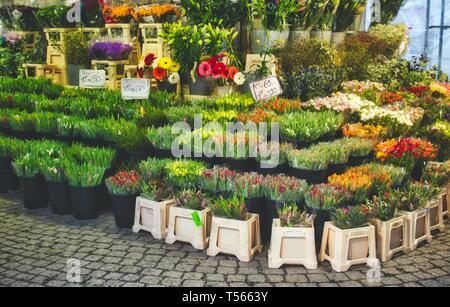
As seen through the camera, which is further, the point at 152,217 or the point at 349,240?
the point at 152,217

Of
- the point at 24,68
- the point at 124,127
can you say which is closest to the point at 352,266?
the point at 124,127

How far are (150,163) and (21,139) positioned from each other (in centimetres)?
199

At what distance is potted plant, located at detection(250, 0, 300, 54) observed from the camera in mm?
5633

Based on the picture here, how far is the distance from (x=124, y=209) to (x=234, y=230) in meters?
1.08

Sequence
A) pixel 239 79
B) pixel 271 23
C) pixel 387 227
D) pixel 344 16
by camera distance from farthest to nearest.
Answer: pixel 344 16 → pixel 271 23 → pixel 239 79 → pixel 387 227

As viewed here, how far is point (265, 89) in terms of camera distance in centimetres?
507

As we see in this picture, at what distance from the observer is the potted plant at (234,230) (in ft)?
12.0

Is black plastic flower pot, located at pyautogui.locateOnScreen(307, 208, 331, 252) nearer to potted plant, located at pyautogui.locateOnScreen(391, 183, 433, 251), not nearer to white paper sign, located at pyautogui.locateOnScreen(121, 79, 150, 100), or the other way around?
potted plant, located at pyautogui.locateOnScreen(391, 183, 433, 251)

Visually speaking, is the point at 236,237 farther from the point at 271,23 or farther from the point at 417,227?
the point at 271,23

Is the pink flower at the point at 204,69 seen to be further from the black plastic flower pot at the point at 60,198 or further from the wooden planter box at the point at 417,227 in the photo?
the wooden planter box at the point at 417,227

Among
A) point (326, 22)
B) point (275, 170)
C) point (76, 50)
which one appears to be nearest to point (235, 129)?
point (275, 170)

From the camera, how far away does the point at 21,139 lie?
18.1 ft

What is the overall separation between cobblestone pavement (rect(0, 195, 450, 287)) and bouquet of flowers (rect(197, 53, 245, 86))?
6.23ft

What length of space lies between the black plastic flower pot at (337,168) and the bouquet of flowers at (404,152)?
0.39 meters
